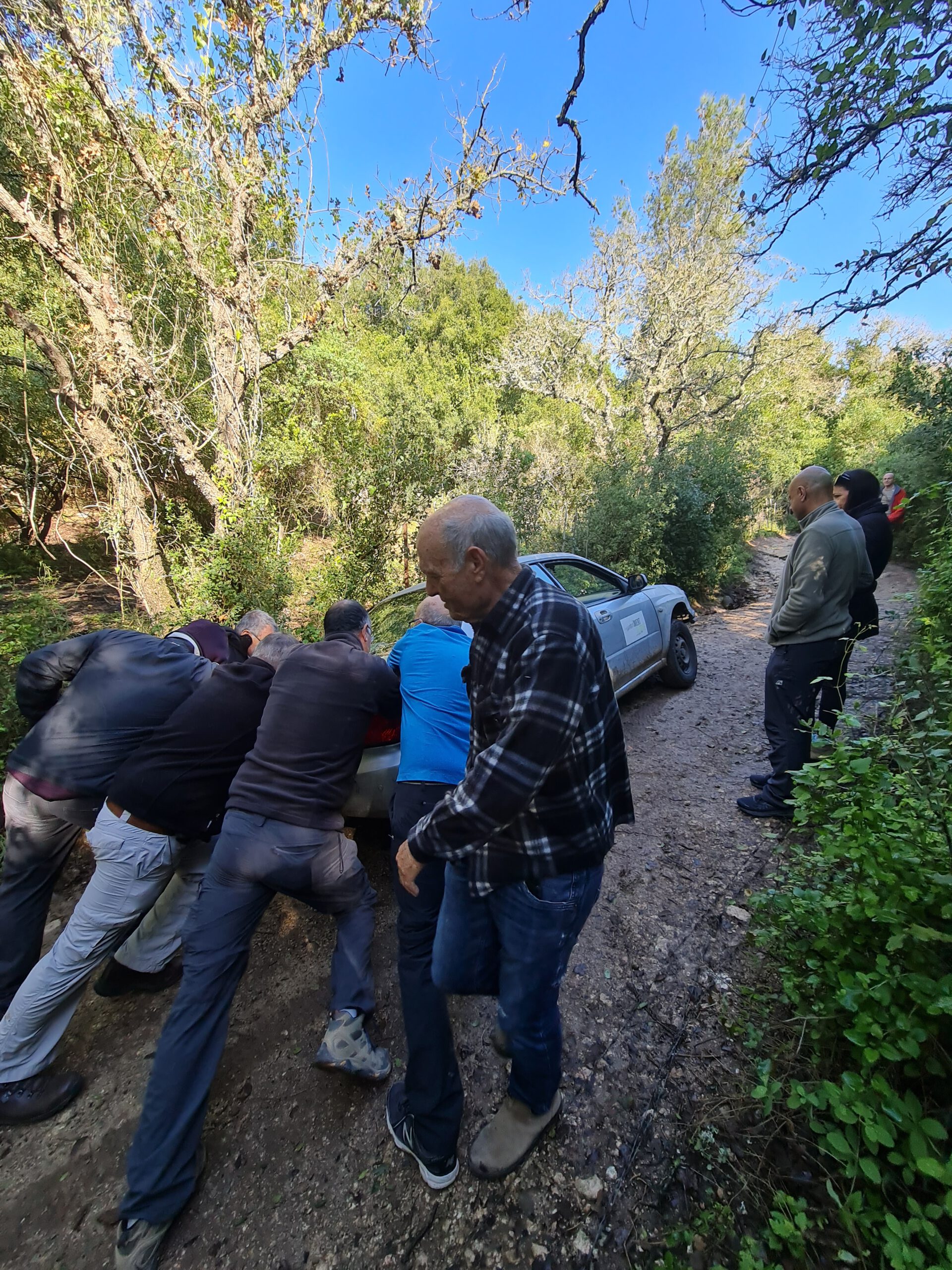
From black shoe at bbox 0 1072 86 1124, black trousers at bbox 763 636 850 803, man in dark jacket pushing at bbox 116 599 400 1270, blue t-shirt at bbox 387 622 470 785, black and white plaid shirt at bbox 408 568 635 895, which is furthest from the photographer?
black trousers at bbox 763 636 850 803

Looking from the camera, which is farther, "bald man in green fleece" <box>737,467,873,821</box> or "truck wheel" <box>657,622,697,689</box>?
"truck wheel" <box>657,622,697,689</box>

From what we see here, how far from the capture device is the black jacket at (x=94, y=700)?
2.09m

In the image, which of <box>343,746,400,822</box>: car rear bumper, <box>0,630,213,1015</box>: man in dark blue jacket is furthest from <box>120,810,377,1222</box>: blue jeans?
<box>0,630,213,1015</box>: man in dark blue jacket

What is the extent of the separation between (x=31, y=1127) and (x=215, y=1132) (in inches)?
27.2

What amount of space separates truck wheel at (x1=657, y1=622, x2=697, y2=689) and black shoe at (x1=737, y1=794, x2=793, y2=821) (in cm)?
213

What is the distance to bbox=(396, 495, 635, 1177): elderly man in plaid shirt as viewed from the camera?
3.94 ft

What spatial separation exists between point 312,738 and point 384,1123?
136 centimetres

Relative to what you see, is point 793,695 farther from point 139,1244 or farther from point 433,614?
point 139,1244

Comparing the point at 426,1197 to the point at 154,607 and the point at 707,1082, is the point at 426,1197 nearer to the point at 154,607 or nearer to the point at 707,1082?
the point at 707,1082

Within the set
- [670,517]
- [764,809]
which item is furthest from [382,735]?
[670,517]

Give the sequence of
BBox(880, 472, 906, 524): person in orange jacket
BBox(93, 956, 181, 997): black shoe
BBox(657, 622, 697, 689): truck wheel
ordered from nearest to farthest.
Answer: BBox(93, 956, 181, 997): black shoe → BBox(657, 622, 697, 689): truck wheel → BBox(880, 472, 906, 524): person in orange jacket

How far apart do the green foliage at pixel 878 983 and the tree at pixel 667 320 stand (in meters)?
11.5

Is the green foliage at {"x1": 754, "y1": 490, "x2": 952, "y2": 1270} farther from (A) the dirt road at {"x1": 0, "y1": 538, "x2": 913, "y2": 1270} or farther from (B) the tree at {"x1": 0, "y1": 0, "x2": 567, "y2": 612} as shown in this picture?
(B) the tree at {"x1": 0, "y1": 0, "x2": 567, "y2": 612}

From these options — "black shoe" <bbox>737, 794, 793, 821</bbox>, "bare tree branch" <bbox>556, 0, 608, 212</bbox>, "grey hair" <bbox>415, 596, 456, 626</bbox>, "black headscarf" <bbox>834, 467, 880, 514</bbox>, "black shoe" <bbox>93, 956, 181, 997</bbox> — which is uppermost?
"bare tree branch" <bbox>556, 0, 608, 212</bbox>
